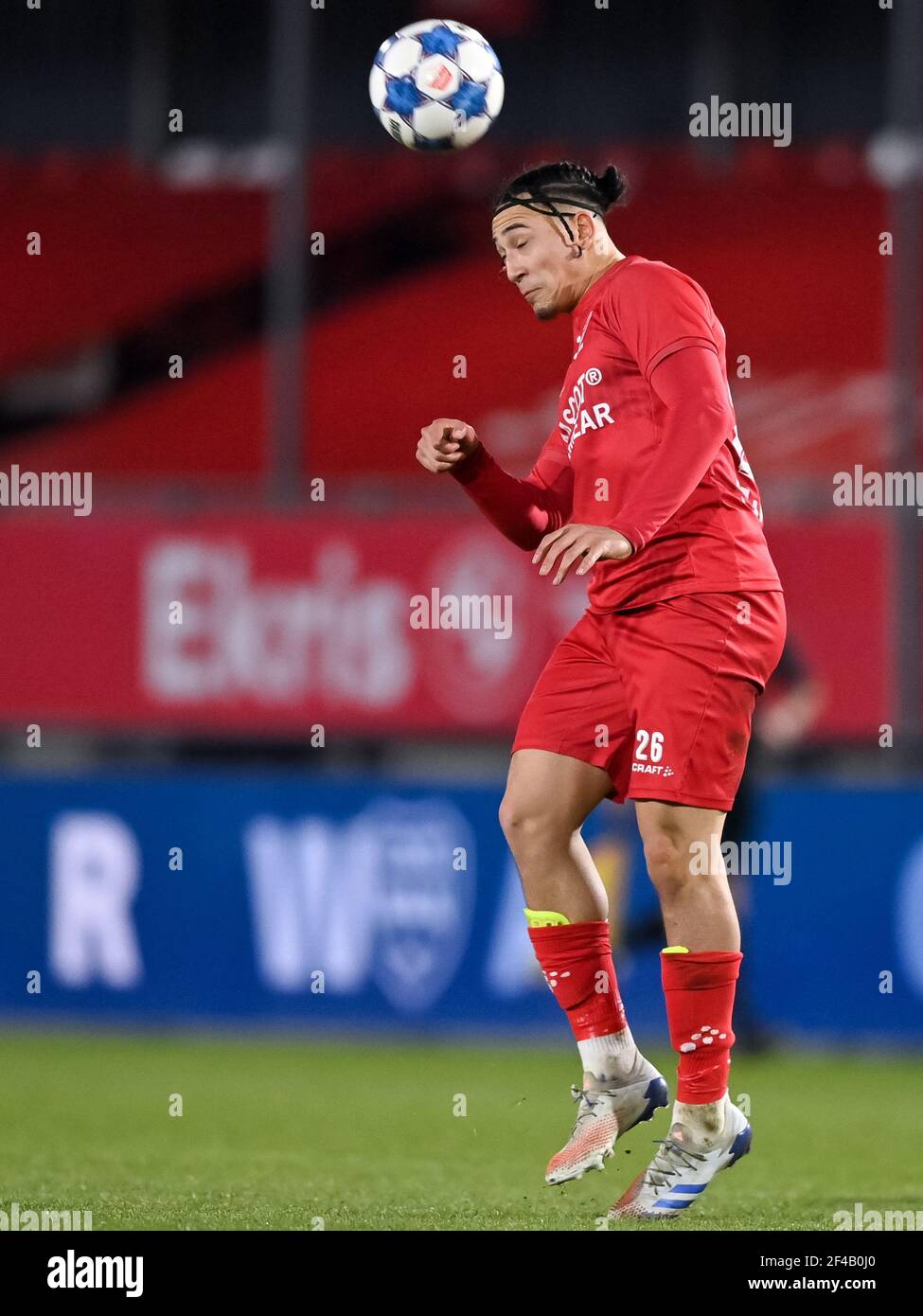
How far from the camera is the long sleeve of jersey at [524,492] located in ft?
15.2

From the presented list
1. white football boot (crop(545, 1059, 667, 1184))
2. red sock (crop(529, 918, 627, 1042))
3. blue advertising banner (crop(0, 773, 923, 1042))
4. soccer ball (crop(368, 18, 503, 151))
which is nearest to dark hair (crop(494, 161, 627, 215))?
soccer ball (crop(368, 18, 503, 151))

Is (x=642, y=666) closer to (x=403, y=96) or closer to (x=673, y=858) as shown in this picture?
(x=673, y=858)

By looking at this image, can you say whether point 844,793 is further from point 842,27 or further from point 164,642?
point 842,27

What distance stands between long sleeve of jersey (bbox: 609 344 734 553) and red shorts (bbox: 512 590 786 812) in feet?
0.93

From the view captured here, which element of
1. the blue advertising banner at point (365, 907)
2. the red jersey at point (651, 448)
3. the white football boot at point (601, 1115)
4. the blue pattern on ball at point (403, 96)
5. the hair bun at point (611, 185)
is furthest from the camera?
the blue advertising banner at point (365, 907)

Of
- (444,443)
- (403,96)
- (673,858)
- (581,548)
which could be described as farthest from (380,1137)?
(403,96)

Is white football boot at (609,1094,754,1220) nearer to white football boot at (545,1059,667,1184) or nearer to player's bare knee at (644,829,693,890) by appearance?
white football boot at (545,1059,667,1184)

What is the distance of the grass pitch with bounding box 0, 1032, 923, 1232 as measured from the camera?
14.6 feet

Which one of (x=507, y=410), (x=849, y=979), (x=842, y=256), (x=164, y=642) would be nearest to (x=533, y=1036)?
(x=849, y=979)

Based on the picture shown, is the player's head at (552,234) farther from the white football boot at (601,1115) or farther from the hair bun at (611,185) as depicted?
the white football boot at (601,1115)

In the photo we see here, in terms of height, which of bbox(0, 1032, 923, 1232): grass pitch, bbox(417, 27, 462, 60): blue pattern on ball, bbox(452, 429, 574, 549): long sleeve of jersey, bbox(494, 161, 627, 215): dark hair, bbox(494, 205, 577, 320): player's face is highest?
bbox(417, 27, 462, 60): blue pattern on ball

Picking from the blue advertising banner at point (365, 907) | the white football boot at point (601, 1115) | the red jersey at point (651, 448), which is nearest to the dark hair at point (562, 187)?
the red jersey at point (651, 448)

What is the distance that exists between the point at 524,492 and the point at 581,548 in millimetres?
772

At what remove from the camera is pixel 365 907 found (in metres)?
9.12
